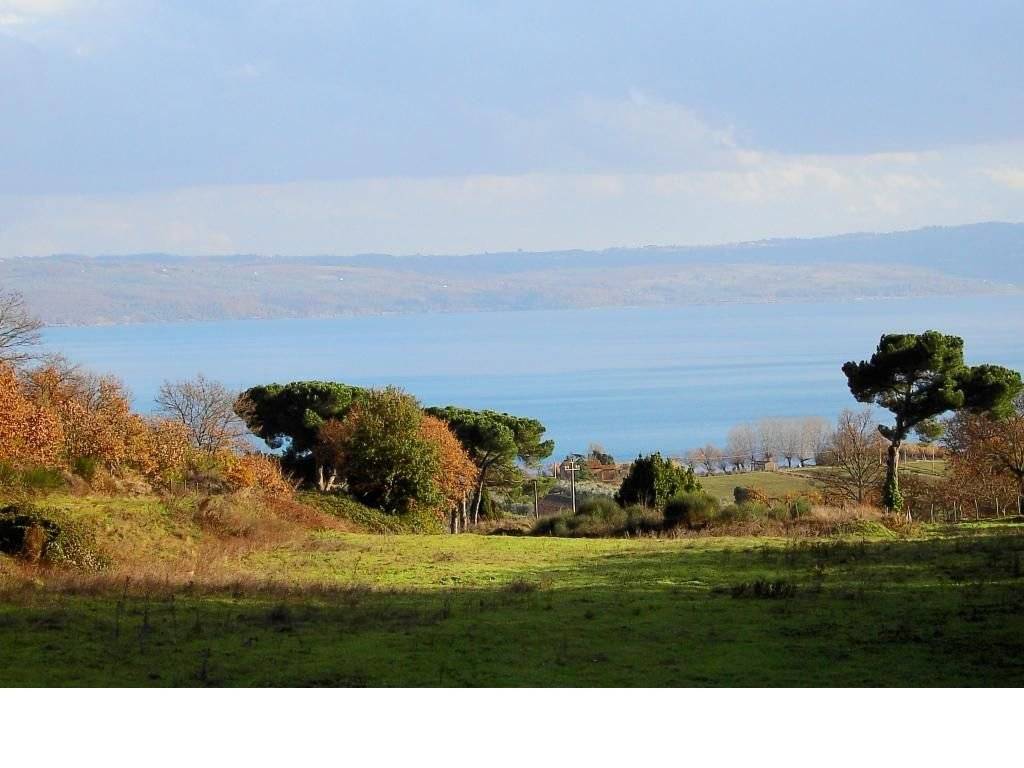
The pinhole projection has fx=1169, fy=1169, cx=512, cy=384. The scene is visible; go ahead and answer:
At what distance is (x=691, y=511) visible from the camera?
2514 cm

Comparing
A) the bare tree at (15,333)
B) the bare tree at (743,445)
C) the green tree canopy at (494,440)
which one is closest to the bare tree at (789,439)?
the bare tree at (743,445)

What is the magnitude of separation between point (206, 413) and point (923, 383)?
24069 mm

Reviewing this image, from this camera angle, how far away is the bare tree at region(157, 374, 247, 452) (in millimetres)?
38344

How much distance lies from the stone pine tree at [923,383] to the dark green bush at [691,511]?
7.03 m

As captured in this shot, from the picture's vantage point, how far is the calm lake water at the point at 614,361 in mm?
94688

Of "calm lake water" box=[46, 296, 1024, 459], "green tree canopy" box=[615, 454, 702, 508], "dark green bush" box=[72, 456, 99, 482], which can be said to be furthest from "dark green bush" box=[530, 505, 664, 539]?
"calm lake water" box=[46, 296, 1024, 459]

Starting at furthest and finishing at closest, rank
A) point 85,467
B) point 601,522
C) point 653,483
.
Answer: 1. point 653,483
2. point 601,522
3. point 85,467

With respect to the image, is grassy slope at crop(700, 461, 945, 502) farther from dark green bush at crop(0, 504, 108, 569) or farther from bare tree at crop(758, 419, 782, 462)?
dark green bush at crop(0, 504, 108, 569)

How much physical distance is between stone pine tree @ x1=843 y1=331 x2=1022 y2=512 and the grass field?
15.3 m

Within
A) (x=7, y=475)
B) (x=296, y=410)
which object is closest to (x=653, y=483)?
(x=296, y=410)

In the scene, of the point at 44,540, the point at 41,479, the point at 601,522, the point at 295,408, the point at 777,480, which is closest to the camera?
the point at 44,540

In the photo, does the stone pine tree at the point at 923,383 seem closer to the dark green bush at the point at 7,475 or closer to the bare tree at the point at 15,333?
the dark green bush at the point at 7,475

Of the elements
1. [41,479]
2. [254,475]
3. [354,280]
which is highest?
[354,280]

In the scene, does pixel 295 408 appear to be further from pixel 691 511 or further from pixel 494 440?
pixel 691 511
